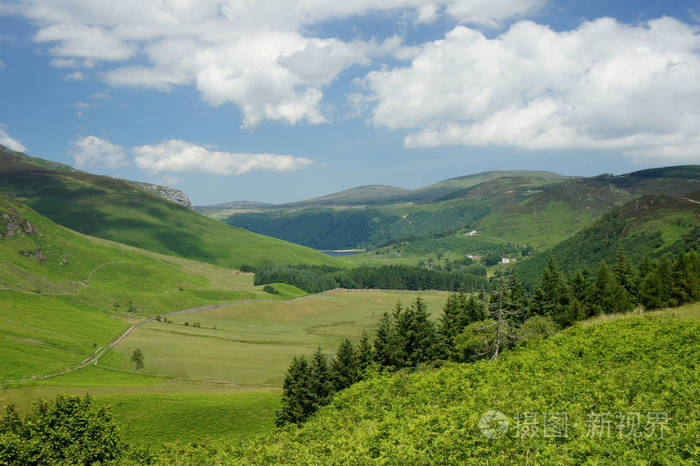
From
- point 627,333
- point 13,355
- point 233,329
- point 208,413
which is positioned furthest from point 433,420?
point 233,329

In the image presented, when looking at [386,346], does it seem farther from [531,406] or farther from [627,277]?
[627,277]

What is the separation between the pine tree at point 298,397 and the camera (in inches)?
2527

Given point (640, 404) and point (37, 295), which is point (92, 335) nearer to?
point (37, 295)

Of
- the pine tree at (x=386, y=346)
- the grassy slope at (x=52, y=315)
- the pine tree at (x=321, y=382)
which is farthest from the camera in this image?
the grassy slope at (x=52, y=315)

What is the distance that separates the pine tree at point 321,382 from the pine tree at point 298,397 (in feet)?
2.36

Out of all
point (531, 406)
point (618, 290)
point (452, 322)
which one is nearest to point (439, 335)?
point (452, 322)

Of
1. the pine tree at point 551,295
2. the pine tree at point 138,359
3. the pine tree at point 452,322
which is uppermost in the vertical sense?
the pine tree at point 551,295

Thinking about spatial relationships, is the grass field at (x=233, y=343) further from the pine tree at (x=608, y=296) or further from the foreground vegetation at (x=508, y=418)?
the pine tree at (x=608, y=296)

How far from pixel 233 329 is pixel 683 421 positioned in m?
164

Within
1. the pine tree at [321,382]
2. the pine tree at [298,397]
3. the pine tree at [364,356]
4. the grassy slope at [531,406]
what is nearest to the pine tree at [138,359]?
the pine tree at [298,397]

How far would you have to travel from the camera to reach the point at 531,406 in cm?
2470

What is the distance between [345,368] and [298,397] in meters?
9.60

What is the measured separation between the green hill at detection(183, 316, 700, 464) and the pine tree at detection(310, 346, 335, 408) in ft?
81.7

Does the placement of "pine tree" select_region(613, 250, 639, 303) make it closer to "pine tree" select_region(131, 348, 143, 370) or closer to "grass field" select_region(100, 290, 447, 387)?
"grass field" select_region(100, 290, 447, 387)
